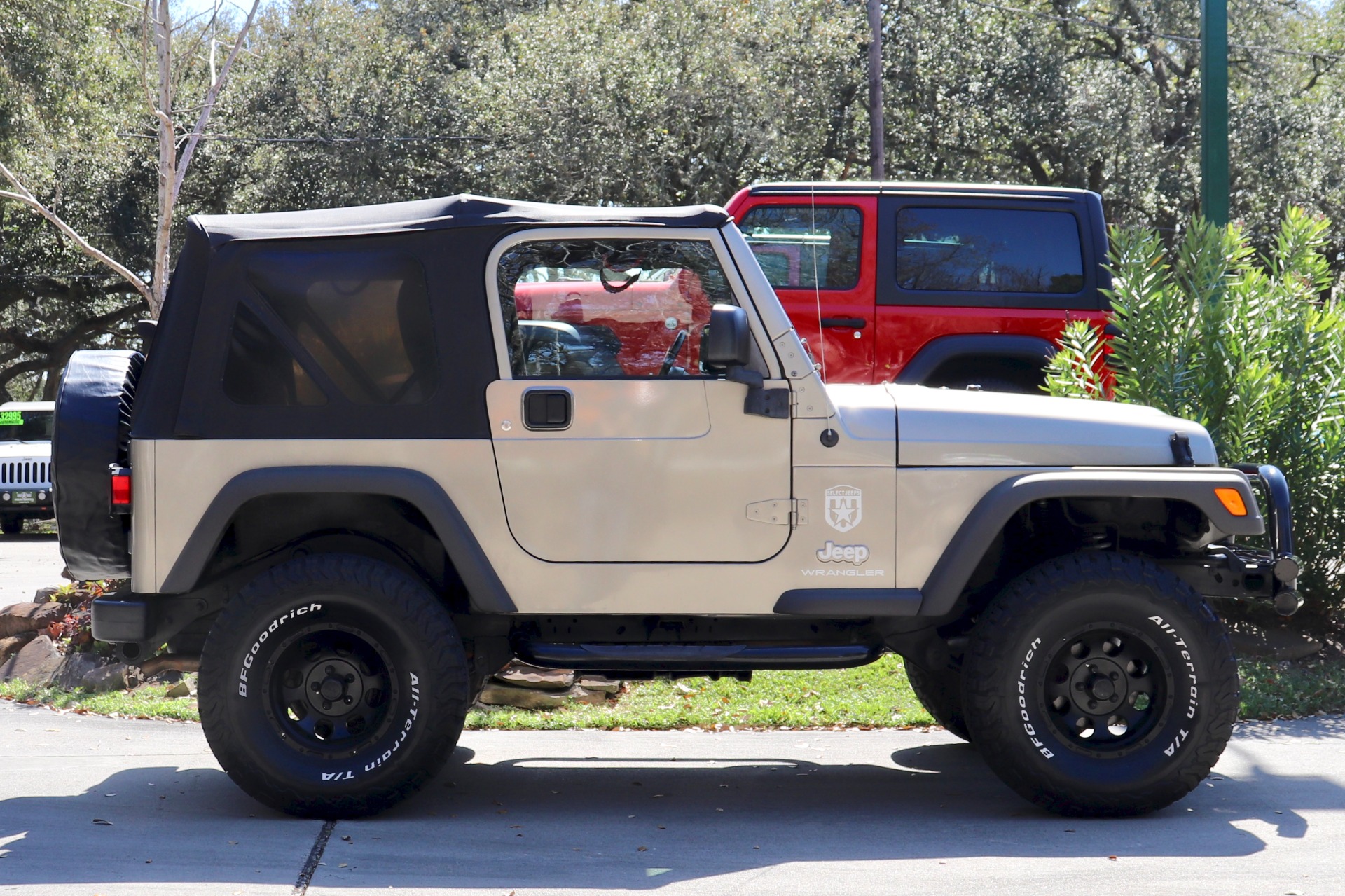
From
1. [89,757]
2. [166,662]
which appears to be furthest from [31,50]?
[89,757]

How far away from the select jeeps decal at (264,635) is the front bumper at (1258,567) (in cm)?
324

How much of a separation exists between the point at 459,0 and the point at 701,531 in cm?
2232

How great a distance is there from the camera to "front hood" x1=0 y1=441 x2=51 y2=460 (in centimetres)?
1686

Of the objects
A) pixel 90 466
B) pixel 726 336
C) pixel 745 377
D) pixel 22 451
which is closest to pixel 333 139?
pixel 22 451

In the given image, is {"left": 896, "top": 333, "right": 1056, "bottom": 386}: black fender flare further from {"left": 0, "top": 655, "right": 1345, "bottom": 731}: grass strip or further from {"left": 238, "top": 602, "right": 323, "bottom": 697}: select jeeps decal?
{"left": 238, "top": 602, "right": 323, "bottom": 697}: select jeeps decal

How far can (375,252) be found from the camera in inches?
187

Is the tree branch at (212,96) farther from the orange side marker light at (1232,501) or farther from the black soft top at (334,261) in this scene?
the orange side marker light at (1232,501)

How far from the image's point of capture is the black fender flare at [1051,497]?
459 centimetres

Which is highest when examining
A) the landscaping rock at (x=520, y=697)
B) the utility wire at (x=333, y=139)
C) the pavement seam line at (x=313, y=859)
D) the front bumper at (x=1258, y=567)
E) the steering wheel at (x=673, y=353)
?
the utility wire at (x=333, y=139)

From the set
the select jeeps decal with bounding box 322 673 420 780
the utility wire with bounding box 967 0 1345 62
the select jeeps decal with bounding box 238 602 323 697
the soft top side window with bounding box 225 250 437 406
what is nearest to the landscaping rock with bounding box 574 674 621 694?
the select jeeps decal with bounding box 322 673 420 780

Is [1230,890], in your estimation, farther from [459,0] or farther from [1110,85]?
[459,0]

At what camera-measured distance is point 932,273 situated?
8.22 metres

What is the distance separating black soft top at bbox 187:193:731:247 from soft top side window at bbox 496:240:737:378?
0.08 m

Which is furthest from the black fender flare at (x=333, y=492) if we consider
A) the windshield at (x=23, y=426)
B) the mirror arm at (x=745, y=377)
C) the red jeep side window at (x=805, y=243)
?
the windshield at (x=23, y=426)
